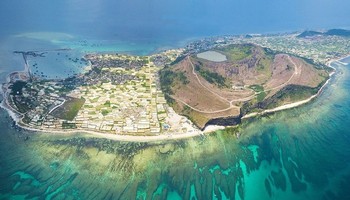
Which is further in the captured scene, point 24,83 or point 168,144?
point 24,83

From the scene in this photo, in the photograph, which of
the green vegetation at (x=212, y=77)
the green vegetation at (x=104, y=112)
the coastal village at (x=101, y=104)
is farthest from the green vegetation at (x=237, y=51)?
the green vegetation at (x=104, y=112)

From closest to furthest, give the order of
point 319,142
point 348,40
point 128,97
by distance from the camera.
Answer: point 319,142 → point 128,97 → point 348,40

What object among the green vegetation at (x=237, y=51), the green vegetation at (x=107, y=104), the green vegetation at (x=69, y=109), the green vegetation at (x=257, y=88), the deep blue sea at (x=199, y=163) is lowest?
the deep blue sea at (x=199, y=163)

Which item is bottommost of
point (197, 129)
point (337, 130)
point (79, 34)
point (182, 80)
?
point (337, 130)

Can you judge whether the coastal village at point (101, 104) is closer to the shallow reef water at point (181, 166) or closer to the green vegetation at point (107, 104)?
the green vegetation at point (107, 104)

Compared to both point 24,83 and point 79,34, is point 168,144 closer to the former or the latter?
point 24,83

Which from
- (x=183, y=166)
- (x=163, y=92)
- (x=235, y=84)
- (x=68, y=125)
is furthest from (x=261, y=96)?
(x=68, y=125)

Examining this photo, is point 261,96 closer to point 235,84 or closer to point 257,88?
point 257,88

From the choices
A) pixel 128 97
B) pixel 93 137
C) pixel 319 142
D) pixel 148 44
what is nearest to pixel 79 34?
pixel 148 44
